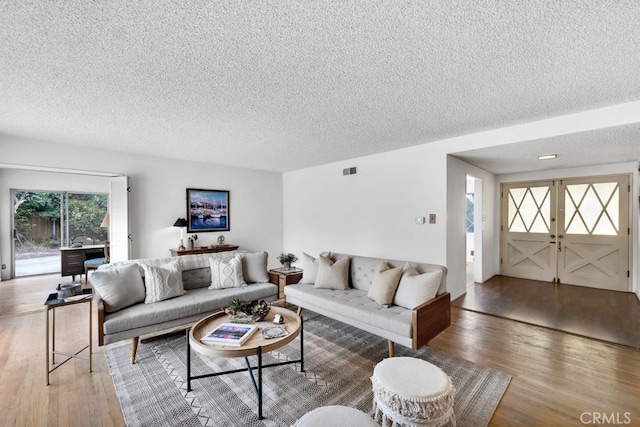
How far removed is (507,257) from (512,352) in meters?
3.91

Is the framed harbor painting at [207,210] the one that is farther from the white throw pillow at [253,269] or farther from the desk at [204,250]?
the white throw pillow at [253,269]

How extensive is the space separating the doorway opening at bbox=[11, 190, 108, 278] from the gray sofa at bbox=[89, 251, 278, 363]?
5.05 meters

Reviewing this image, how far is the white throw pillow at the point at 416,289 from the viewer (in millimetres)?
2699

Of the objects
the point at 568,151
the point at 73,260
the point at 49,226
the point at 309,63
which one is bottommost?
the point at 73,260

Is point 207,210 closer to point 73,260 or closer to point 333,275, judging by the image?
point 73,260

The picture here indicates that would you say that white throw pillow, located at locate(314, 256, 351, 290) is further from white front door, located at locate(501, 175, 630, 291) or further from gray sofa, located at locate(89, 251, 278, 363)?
white front door, located at locate(501, 175, 630, 291)

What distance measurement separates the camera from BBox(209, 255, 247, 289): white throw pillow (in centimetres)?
353

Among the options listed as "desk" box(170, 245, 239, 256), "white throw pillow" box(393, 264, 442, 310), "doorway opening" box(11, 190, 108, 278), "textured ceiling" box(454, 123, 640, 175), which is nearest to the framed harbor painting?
"desk" box(170, 245, 239, 256)

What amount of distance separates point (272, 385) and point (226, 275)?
1683mm

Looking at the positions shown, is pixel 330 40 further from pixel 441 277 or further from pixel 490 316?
pixel 490 316

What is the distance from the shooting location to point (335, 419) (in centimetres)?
129

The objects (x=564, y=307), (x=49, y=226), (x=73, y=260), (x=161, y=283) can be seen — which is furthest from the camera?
(x=49, y=226)

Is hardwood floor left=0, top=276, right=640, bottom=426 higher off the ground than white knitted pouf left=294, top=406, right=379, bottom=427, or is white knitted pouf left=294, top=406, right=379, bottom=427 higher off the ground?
white knitted pouf left=294, top=406, right=379, bottom=427

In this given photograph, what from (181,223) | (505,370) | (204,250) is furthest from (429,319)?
(181,223)
